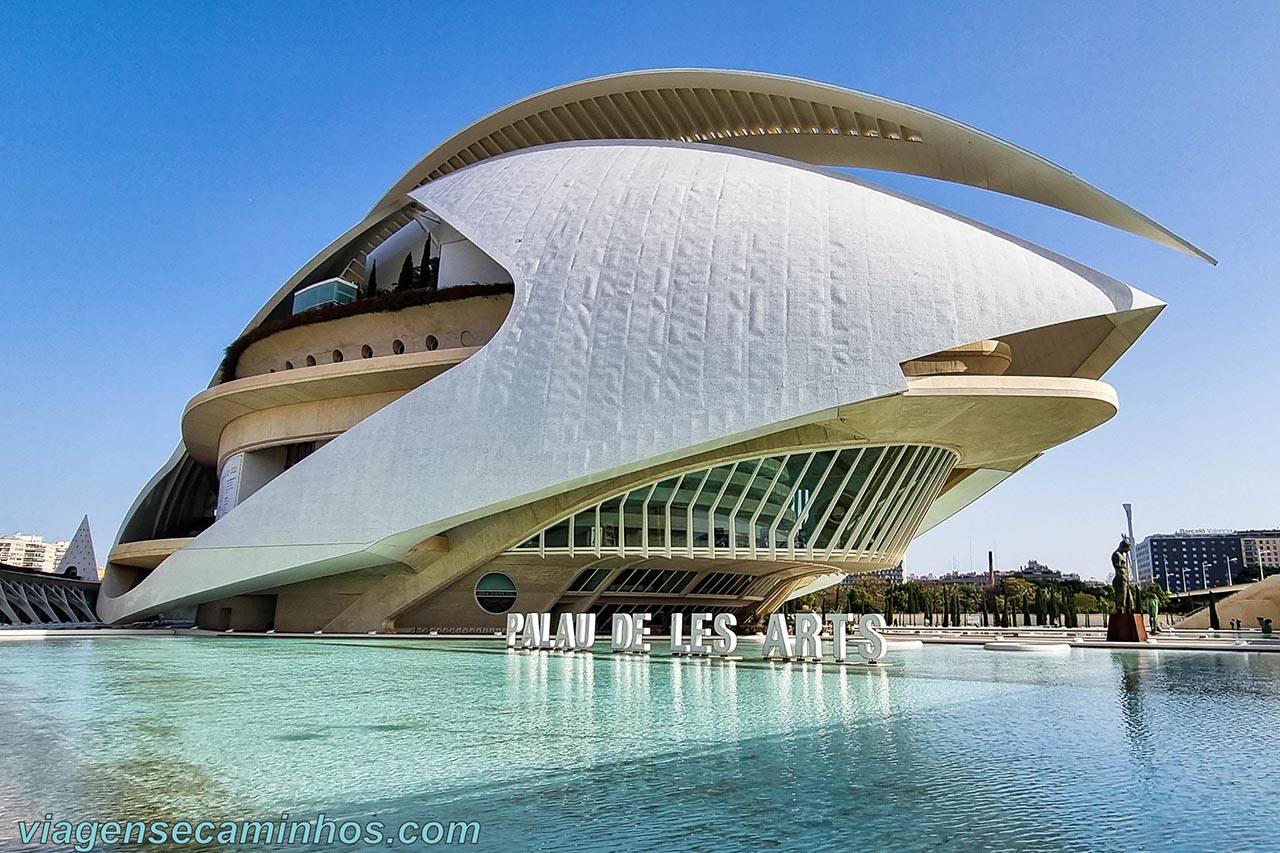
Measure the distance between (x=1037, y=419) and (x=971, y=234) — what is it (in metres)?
4.94

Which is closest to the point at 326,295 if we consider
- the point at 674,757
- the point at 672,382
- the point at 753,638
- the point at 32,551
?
the point at 672,382

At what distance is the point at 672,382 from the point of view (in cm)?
2170

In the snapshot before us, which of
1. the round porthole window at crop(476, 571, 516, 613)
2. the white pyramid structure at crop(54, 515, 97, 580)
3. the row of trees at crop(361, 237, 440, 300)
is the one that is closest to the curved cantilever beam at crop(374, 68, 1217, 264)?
the row of trees at crop(361, 237, 440, 300)

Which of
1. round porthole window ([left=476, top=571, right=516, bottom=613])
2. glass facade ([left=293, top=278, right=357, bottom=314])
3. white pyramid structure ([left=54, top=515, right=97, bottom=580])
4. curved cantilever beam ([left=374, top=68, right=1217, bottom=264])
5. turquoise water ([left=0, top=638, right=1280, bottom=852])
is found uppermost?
curved cantilever beam ([left=374, top=68, right=1217, bottom=264])

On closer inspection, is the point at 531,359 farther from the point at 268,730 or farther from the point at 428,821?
the point at 428,821

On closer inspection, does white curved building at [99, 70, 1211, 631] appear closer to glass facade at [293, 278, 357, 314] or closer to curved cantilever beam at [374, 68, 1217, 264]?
curved cantilever beam at [374, 68, 1217, 264]

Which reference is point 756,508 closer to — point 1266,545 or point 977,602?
point 977,602

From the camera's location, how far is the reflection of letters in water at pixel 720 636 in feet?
50.2

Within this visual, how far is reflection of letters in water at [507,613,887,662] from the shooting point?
602 inches

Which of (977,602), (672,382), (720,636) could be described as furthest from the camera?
(977,602)

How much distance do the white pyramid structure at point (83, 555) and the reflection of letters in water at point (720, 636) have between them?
36846 mm

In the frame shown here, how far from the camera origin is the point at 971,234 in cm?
2212

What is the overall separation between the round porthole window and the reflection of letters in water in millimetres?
5111

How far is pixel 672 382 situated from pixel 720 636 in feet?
23.0
